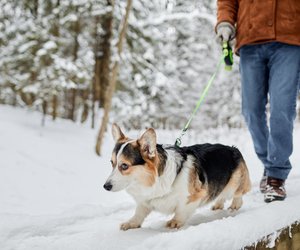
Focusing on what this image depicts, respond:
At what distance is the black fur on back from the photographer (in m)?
3.09

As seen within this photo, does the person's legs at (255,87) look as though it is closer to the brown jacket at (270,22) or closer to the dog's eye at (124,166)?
the brown jacket at (270,22)

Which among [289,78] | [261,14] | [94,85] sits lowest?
[94,85]

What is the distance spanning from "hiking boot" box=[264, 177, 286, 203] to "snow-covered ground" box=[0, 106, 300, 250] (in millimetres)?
138

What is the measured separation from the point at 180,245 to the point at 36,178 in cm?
594

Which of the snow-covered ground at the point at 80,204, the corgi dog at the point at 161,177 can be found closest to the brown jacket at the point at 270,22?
the corgi dog at the point at 161,177

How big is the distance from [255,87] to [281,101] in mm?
312

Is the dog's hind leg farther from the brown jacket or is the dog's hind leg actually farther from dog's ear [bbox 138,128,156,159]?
the brown jacket

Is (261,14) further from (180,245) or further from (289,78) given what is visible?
(180,245)

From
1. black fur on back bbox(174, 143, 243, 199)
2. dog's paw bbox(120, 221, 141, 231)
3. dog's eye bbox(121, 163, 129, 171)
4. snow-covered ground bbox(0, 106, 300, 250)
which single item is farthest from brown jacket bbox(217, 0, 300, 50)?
dog's paw bbox(120, 221, 141, 231)

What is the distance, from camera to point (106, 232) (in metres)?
2.65

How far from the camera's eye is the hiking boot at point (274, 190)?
348 cm

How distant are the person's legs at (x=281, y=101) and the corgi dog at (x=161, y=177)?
76cm

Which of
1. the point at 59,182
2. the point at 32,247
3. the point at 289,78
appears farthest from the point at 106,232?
the point at 59,182

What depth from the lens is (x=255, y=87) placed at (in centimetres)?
372
